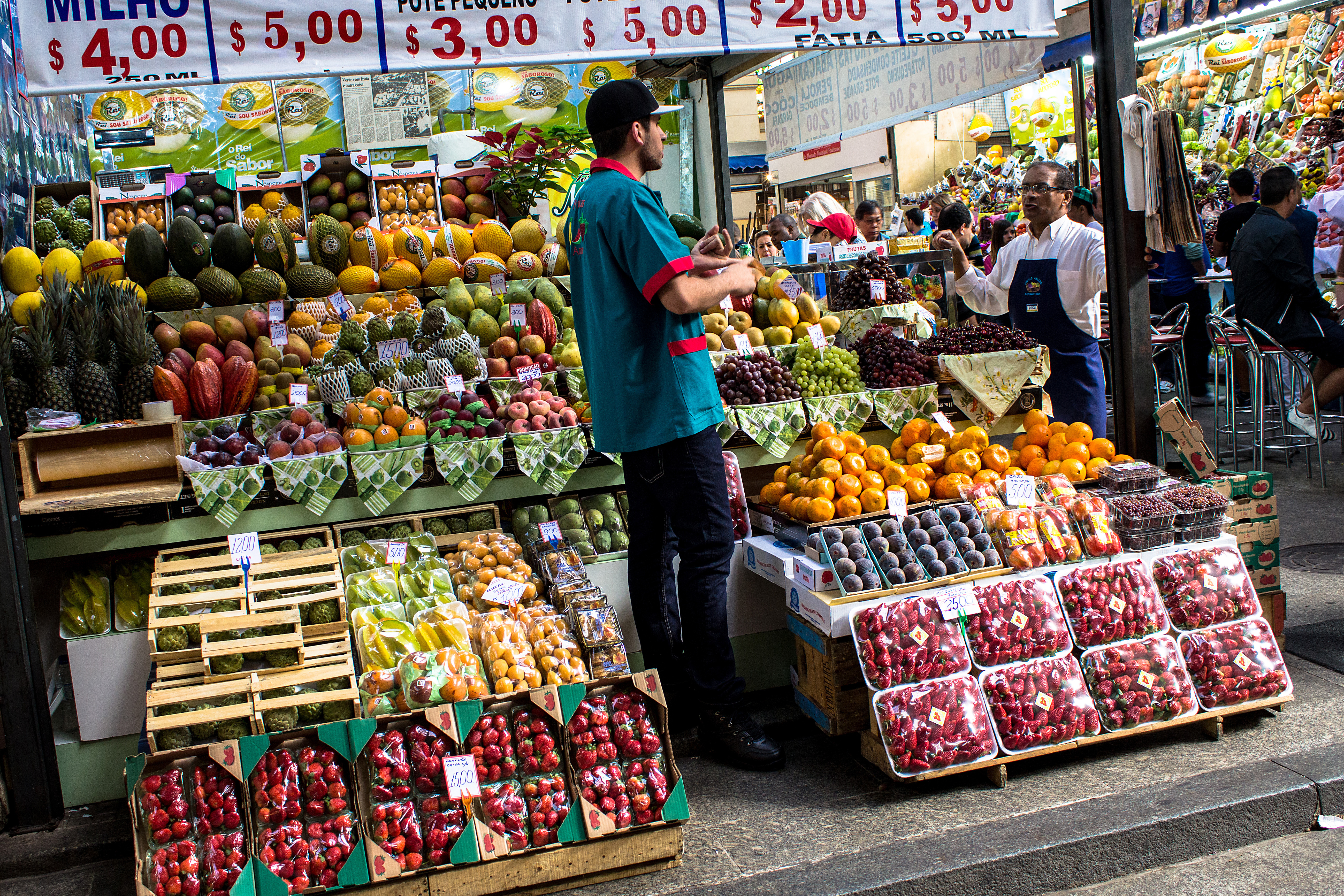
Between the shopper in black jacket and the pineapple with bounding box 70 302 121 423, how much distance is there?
21.3ft

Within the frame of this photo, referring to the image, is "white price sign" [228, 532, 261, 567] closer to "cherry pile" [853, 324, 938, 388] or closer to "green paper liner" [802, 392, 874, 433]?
"green paper liner" [802, 392, 874, 433]

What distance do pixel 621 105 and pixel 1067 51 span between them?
2.39 metres

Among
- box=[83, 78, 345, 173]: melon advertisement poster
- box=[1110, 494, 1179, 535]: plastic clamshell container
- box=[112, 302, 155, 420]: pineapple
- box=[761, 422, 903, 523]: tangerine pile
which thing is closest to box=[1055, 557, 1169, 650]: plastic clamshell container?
box=[1110, 494, 1179, 535]: plastic clamshell container

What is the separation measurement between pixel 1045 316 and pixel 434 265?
3.04 meters

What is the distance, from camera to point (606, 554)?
12.3ft

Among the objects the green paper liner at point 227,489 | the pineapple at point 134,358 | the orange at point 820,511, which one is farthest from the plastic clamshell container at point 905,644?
the pineapple at point 134,358

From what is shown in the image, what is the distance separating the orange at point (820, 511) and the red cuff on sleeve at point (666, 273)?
3.17ft

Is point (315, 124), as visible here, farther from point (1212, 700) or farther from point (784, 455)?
point (1212, 700)

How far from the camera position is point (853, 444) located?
383 cm

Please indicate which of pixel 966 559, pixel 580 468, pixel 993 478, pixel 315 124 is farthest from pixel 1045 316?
pixel 315 124

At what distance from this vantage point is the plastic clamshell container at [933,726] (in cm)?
295

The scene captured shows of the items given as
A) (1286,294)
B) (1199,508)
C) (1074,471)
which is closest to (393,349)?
(1074,471)

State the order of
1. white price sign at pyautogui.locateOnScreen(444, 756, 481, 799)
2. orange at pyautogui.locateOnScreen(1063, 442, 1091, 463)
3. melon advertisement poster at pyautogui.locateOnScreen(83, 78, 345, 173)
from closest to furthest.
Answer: white price sign at pyautogui.locateOnScreen(444, 756, 481, 799) → orange at pyautogui.locateOnScreen(1063, 442, 1091, 463) → melon advertisement poster at pyautogui.locateOnScreen(83, 78, 345, 173)

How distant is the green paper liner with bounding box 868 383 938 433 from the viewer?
409 cm
